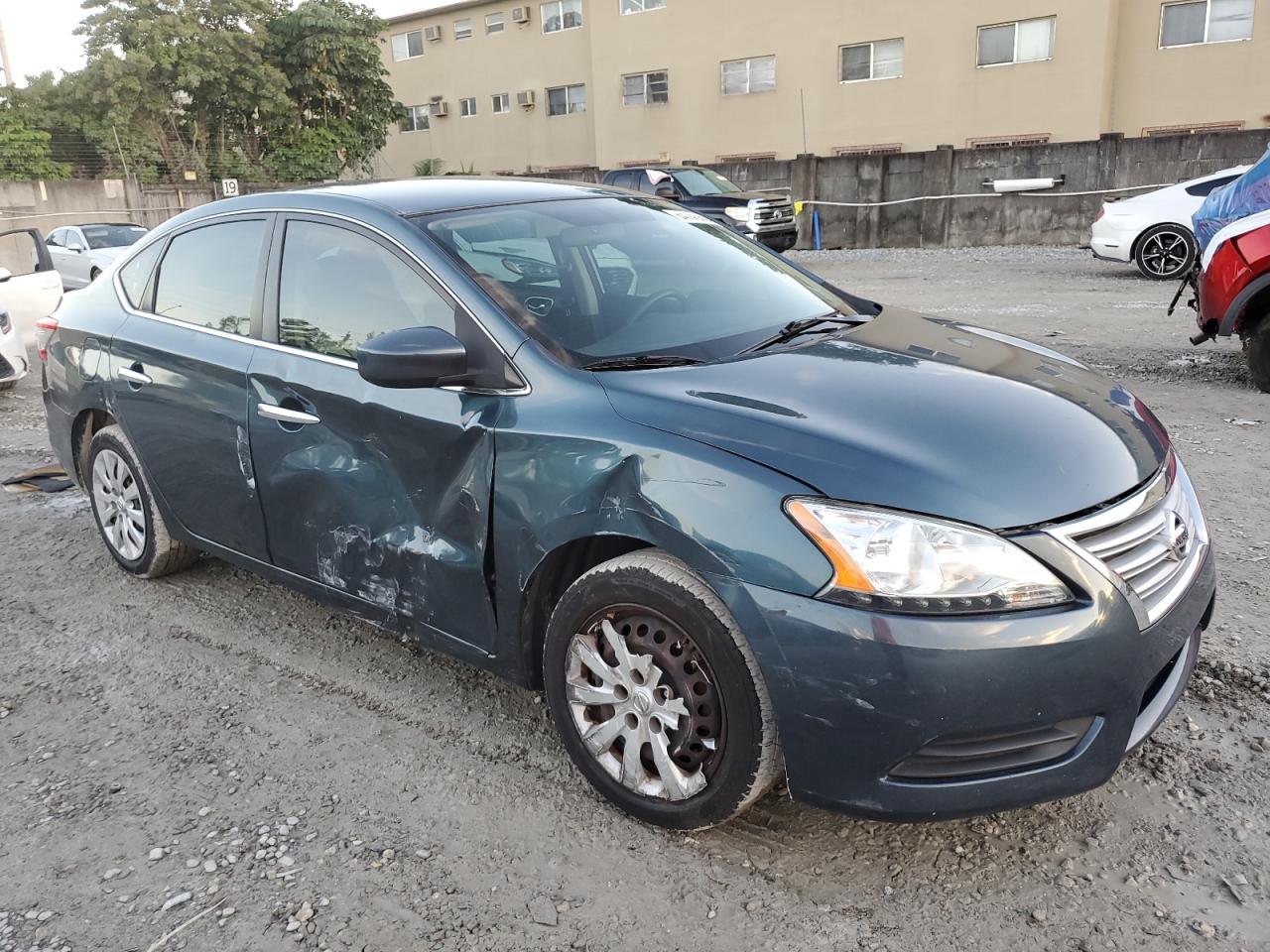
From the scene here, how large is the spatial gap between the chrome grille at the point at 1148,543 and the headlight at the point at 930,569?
151 millimetres

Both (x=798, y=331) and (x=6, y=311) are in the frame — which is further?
(x=6, y=311)

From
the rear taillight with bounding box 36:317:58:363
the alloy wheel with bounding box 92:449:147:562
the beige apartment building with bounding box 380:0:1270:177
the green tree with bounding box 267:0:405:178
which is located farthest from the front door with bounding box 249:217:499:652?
the green tree with bounding box 267:0:405:178

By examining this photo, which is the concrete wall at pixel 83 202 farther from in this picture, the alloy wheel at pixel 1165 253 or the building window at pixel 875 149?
the alloy wheel at pixel 1165 253

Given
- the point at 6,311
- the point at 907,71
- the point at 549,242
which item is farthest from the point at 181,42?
the point at 549,242

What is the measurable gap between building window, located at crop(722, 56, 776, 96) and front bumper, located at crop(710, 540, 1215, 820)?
1128 inches

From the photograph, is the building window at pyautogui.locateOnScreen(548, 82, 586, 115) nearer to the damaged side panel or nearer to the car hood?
the damaged side panel

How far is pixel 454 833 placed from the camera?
272 cm

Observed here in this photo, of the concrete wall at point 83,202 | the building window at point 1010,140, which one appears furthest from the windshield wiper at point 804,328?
the building window at point 1010,140

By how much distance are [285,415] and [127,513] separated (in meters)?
1.60

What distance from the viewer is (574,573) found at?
2803 millimetres

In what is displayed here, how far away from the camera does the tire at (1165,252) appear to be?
13.2m

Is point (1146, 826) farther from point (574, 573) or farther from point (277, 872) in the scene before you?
point (277, 872)

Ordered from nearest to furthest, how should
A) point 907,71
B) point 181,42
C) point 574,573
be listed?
point 574,573 → point 907,71 → point 181,42

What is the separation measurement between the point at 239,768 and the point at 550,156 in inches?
1320
